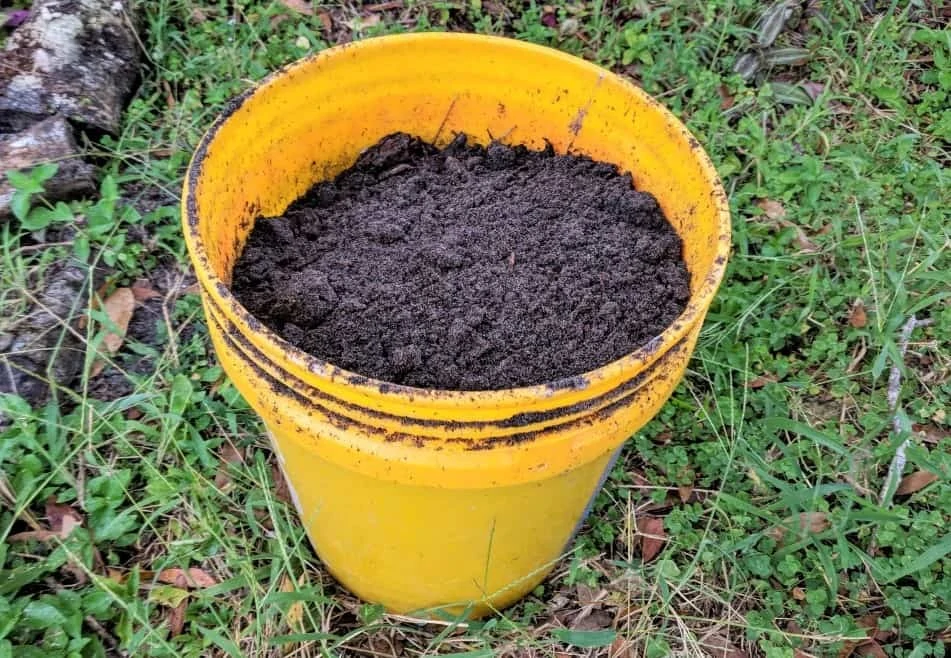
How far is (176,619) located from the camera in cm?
166

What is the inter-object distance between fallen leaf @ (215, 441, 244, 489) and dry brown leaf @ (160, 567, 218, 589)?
0.64ft

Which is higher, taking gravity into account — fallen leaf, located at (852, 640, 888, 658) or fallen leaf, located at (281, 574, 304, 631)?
fallen leaf, located at (852, 640, 888, 658)

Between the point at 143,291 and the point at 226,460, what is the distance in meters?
0.55

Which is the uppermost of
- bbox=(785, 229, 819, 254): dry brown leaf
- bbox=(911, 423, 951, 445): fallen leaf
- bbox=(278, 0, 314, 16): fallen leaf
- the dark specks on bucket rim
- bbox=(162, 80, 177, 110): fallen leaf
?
the dark specks on bucket rim

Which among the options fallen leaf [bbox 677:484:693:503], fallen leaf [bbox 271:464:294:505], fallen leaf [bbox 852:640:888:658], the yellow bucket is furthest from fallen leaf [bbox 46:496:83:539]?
fallen leaf [bbox 852:640:888:658]

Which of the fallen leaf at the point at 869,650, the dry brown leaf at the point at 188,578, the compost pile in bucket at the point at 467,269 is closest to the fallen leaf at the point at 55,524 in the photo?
the dry brown leaf at the point at 188,578

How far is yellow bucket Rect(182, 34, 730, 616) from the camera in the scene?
1083 mm

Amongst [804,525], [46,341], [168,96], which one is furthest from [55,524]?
[804,525]

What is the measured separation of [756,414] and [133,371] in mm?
1522

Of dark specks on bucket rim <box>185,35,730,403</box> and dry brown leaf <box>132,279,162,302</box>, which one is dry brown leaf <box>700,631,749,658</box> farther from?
dry brown leaf <box>132,279,162,302</box>

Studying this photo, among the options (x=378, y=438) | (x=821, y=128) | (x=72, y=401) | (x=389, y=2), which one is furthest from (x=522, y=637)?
(x=389, y=2)

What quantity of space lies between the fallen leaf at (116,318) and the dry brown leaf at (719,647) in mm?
1482

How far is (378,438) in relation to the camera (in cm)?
110

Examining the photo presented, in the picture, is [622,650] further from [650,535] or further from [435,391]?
[435,391]
